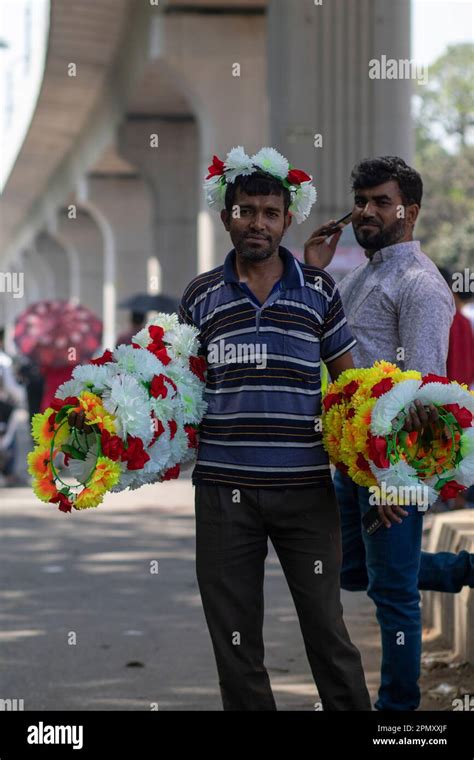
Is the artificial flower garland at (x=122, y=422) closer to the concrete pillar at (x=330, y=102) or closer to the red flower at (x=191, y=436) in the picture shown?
the red flower at (x=191, y=436)

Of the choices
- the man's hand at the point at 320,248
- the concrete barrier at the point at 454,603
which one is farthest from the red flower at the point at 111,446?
the concrete barrier at the point at 454,603

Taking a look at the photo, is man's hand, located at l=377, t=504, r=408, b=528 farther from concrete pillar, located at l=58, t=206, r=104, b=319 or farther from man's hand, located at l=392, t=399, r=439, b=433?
concrete pillar, located at l=58, t=206, r=104, b=319

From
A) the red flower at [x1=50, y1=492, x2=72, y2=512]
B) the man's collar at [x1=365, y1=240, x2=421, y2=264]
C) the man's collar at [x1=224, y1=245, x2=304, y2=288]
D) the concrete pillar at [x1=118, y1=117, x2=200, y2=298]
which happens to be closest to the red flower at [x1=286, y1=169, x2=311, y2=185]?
the man's collar at [x1=224, y1=245, x2=304, y2=288]

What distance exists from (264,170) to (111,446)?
1.01m

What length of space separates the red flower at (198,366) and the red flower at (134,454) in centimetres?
33

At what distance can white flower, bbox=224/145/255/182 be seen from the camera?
189 inches

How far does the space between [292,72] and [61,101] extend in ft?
55.3

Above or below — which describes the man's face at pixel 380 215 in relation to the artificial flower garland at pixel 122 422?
above

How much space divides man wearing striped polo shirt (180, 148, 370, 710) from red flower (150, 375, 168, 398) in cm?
17

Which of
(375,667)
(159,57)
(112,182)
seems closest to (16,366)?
(159,57)

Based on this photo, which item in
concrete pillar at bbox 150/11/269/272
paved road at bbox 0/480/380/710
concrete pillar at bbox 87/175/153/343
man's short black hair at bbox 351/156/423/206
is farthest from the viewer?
concrete pillar at bbox 87/175/153/343

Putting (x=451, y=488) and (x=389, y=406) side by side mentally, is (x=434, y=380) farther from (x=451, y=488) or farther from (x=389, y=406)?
(x=451, y=488)

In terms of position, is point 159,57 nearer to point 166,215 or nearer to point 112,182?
point 166,215

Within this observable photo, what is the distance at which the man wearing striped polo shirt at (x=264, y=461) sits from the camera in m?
4.70
